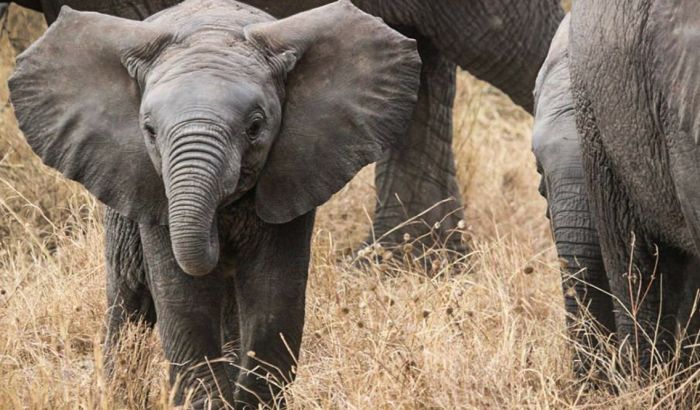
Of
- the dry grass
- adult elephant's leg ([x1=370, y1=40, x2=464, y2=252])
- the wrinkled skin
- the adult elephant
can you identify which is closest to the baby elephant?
the dry grass

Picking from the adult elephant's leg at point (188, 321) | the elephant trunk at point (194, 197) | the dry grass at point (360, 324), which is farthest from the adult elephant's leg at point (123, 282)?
the elephant trunk at point (194, 197)

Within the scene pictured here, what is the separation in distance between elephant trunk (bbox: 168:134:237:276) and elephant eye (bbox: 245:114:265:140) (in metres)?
0.17

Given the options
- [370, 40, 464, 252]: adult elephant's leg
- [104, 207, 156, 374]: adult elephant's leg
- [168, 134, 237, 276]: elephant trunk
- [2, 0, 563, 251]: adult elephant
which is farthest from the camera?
[370, 40, 464, 252]: adult elephant's leg

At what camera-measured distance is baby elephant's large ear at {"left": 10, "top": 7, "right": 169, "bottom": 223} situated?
450 centimetres

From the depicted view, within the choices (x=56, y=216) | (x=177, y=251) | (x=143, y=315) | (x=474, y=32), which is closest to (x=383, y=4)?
(x=474, y=32)

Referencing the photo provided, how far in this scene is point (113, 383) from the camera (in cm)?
469

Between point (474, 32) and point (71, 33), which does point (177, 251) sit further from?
point (474, 32)

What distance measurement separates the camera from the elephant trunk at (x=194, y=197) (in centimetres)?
404

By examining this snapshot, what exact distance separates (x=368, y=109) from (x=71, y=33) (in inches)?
27.8

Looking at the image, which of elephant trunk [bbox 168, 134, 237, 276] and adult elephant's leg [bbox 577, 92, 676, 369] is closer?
elephant trunk [bbox 168, 134, 237, 276]

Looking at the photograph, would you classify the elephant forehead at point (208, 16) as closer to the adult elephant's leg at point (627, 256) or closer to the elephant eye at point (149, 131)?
the elephant eye at point (149, 131)

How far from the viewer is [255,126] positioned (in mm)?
4324

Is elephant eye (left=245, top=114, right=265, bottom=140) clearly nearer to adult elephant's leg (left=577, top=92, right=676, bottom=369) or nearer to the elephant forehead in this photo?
the elephant forehead

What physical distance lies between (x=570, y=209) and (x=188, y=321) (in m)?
0.93
